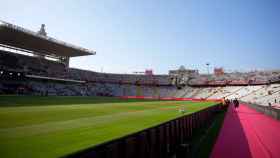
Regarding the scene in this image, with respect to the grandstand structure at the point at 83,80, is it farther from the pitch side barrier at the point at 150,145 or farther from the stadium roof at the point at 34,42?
the pitch side barrier at the point at 150,145

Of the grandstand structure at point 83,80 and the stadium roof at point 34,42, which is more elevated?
the stadium roof at point 34,42

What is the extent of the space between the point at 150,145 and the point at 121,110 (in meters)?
15.7

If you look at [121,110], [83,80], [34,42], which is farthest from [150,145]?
[83,80]

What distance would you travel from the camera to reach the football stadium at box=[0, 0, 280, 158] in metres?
7.26

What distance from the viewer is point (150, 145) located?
6.21 metres

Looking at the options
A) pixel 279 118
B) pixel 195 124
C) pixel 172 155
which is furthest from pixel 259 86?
pixel 172 155

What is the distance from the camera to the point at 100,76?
81.9m

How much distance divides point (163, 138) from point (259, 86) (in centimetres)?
6860

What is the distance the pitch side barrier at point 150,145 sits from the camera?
4107 millimetres

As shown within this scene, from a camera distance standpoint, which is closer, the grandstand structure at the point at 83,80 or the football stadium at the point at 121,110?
the football stadium at the point at 121,110

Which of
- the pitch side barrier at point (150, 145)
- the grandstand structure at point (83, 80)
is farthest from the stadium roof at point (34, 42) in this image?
the pitch side barrier at point (150, 145)

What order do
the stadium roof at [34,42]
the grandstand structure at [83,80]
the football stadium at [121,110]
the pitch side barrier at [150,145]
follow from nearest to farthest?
1. the pitch side barrier at [150,145]
2. the football stadium at [121,110]
3. the stadium roof at [34,42]
4. the grandstand structure at [83,80]

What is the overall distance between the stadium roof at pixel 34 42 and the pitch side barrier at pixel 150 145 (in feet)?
130

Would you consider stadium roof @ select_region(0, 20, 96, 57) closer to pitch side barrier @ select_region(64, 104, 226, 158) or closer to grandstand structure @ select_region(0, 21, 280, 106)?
grandstand structure @ select_region(0, 21, 280, 106)
